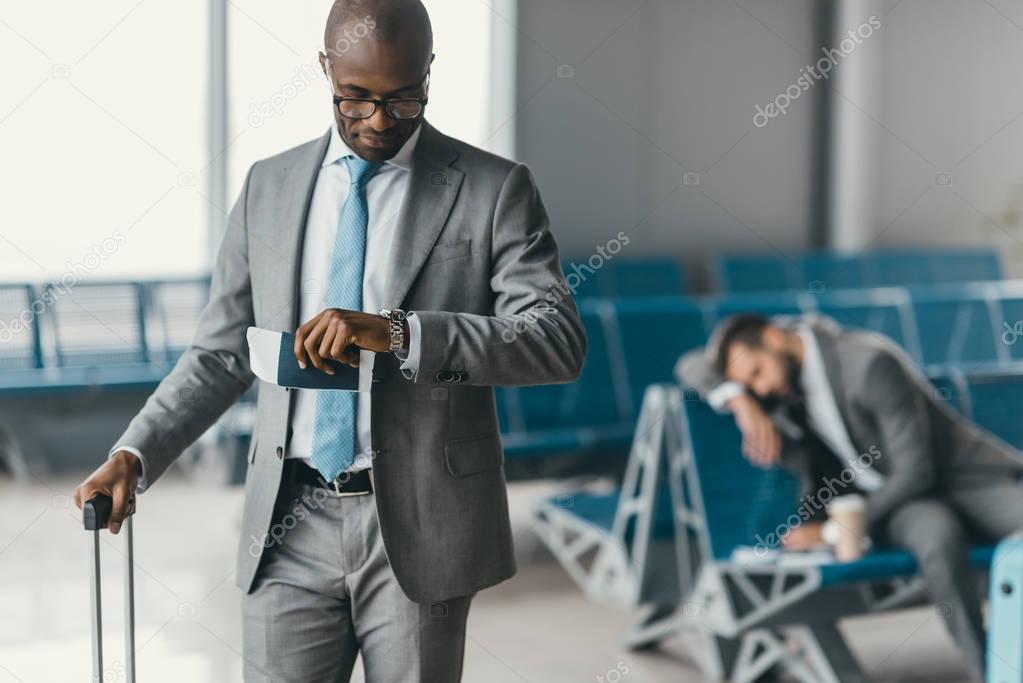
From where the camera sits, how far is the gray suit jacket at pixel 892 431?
351cm

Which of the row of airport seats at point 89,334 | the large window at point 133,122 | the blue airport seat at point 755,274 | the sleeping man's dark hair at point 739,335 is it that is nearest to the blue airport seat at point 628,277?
the blue airport seat at point 755,274

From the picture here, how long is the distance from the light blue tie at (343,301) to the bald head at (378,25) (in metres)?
0.18

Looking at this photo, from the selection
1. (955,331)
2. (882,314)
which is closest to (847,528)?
(882,314)

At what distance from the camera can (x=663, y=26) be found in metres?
8.05

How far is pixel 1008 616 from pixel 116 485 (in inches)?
41.7

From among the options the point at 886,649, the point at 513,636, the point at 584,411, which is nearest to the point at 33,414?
the point at 584,411

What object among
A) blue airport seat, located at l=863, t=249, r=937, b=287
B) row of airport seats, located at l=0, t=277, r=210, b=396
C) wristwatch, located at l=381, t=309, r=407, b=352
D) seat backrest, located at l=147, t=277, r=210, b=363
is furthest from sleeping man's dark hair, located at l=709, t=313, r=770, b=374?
blue airport seat, located at l=863, t=249, r=937, b=287

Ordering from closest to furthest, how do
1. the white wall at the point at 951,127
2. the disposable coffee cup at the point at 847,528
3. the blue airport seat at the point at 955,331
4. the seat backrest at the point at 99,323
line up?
1. the disposable coffee cup at the point at 847,528
2. the seat backrest at the point at 99,323
3. the blue airport seat at the point at 955,331
4. the white wall at the point at 951,127

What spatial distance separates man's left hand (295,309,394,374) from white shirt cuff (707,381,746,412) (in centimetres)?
237

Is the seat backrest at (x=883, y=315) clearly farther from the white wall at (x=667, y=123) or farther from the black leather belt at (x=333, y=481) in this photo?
the black leather belt at (x=333, y=481)

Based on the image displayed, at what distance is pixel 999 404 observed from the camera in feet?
13.5

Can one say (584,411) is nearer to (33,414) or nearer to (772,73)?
(33,414)

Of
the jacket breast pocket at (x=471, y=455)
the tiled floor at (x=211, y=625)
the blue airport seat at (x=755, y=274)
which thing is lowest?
the tiled floor at (x=211, y=625)

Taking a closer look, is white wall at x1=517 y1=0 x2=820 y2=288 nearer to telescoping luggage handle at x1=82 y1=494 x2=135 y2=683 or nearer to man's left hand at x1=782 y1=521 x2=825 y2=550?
man's left hand at x1=782 y1=521 x2=825 y2=550
